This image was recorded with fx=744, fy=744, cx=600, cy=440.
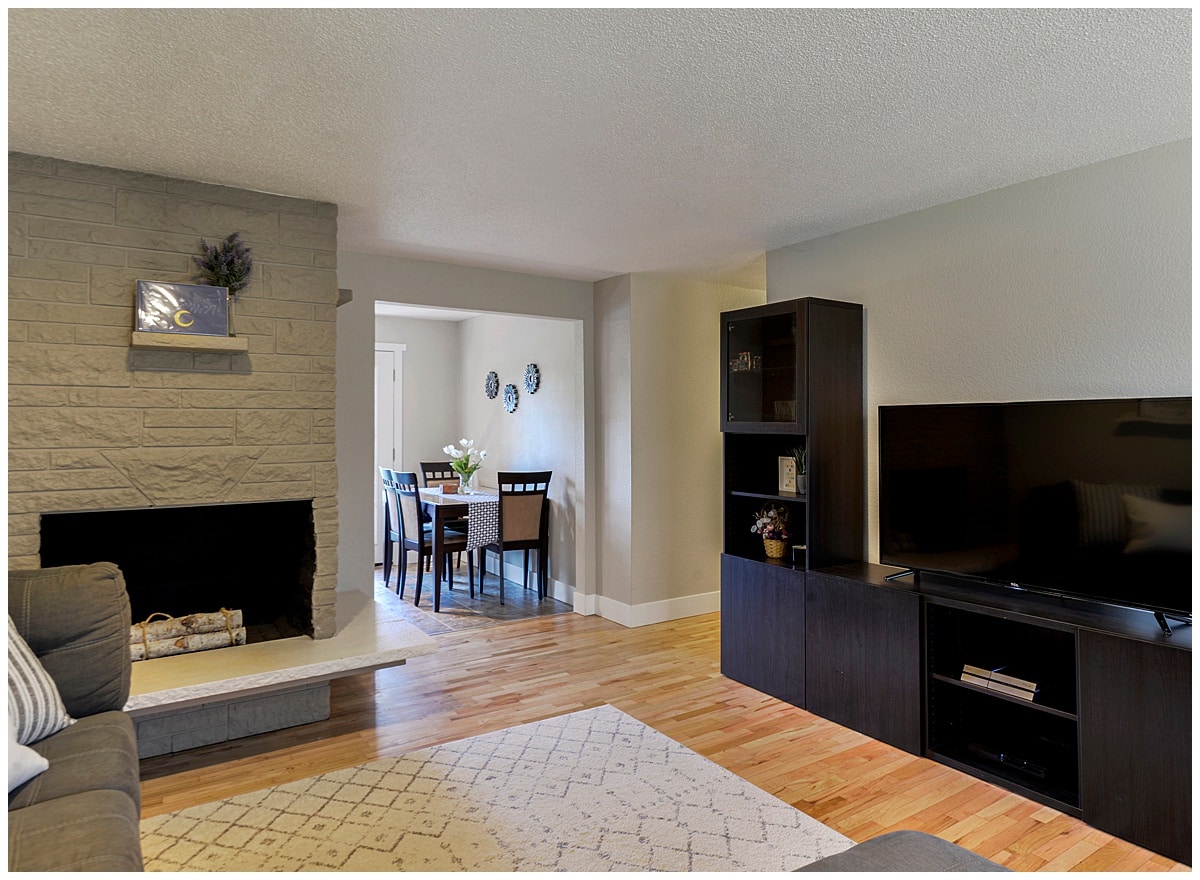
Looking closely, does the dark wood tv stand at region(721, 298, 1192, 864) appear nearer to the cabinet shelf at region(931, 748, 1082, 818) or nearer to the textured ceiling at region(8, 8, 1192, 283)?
the cabinet shelf at region(931, 748, 1082, 818)

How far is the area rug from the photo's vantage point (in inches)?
91.0

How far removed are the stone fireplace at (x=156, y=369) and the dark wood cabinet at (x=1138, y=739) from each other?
310 cm

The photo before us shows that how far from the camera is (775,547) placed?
3971 mm

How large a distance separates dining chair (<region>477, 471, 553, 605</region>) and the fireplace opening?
2.03 metres

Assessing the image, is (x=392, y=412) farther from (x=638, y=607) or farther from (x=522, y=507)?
(x=638, y=607)

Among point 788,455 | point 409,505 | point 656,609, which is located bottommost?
point 656,609

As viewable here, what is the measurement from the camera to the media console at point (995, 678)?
2.39 metres

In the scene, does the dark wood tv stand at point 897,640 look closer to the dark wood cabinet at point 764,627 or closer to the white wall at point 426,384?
the dark wood cabinet at point 764,627

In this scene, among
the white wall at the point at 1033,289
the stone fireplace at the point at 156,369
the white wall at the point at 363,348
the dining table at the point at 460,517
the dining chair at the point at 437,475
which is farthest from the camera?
the dining chair at the point at 437,475

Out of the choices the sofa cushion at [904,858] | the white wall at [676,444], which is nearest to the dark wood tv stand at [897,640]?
the white wall at [676,444]

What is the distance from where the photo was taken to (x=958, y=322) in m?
3.40

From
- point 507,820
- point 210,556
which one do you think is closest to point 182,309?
point 210,556

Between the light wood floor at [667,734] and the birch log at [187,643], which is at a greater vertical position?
the birch log at [187,643]

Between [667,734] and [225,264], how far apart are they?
2.82 meters
